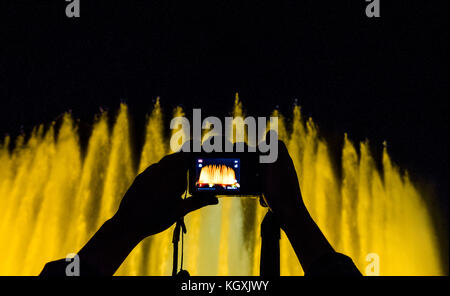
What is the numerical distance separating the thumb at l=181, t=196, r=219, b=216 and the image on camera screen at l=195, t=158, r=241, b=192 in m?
0.14

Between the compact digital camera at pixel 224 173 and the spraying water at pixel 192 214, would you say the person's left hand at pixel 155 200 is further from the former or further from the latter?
the spraying water at pixel 192 214

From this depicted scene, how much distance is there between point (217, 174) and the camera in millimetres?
1637

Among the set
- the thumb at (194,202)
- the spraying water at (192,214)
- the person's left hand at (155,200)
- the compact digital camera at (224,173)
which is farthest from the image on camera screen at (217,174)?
the spraying water at (192,214)

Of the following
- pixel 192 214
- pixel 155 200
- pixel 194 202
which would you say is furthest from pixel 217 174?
pixel 192 214

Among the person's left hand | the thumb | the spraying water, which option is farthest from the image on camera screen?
the spraying water

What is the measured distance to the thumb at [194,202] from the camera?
1.33m

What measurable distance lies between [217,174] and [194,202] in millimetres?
282

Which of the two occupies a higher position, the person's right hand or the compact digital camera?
the compact digital camera

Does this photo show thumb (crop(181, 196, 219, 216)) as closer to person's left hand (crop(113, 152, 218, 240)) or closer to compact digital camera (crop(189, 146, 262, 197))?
person's left hand (crop(113, 152, 218, 240))

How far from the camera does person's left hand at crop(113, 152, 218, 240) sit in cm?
111

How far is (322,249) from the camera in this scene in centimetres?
98

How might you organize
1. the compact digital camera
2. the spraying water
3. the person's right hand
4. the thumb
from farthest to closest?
the spraying water < the compact digital camera < the thumb < the person's right hand

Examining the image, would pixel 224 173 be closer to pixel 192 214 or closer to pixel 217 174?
pixel 217 174
